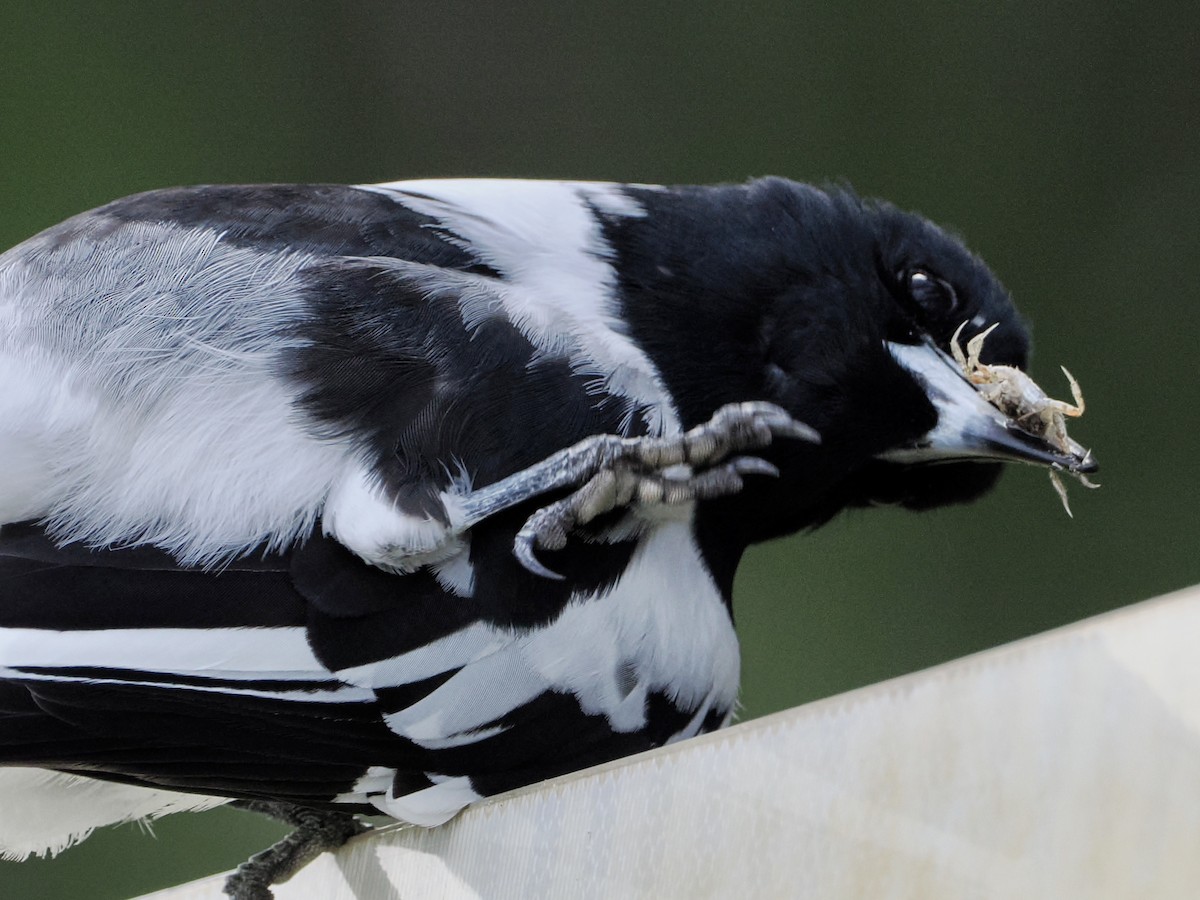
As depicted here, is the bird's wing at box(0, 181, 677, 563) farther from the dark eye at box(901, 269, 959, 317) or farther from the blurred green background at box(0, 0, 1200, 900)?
the blurred green background at box(0, 0, 1200, 900)

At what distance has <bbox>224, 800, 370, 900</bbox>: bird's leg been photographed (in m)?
0.85

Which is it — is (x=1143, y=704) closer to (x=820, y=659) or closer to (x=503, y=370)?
(x=503, y=370)

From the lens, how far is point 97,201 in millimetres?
1904

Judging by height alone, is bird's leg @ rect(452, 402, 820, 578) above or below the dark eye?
below

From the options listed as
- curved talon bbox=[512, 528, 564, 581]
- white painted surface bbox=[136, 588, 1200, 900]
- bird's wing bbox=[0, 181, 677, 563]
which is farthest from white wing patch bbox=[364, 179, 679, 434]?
white painted surface bbox=[136, 588, 1200, 900]

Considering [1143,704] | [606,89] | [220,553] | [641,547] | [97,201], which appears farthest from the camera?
[606,89]

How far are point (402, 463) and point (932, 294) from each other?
37 centimetres

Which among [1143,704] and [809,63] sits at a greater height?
[1143,704]

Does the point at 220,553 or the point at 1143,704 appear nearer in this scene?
the point at 1143,704

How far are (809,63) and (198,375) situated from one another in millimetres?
1406

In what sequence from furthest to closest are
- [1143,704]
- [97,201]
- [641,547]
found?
1. [97,201]
2. [641,547]
3. [1143,704]

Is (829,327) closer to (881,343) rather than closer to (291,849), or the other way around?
(881,343)

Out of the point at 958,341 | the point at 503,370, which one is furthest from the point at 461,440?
the point at 958,341

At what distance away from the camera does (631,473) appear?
0.75 metres
